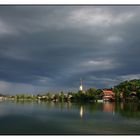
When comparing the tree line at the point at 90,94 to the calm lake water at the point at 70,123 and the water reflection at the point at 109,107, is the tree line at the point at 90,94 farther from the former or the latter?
the calm lake water at the point at 70,123

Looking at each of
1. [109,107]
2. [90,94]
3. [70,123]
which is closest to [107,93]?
[90,94]

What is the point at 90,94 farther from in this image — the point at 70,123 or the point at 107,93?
the point at 70,123

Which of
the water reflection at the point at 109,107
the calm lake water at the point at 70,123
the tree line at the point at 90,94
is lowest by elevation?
the calm lake water at the point at 70,123

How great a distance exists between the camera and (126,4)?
13.5 ft

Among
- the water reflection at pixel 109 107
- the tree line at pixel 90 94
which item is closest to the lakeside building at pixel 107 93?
the tree line at pixel 90 94

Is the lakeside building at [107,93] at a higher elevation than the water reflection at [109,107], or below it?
higher
